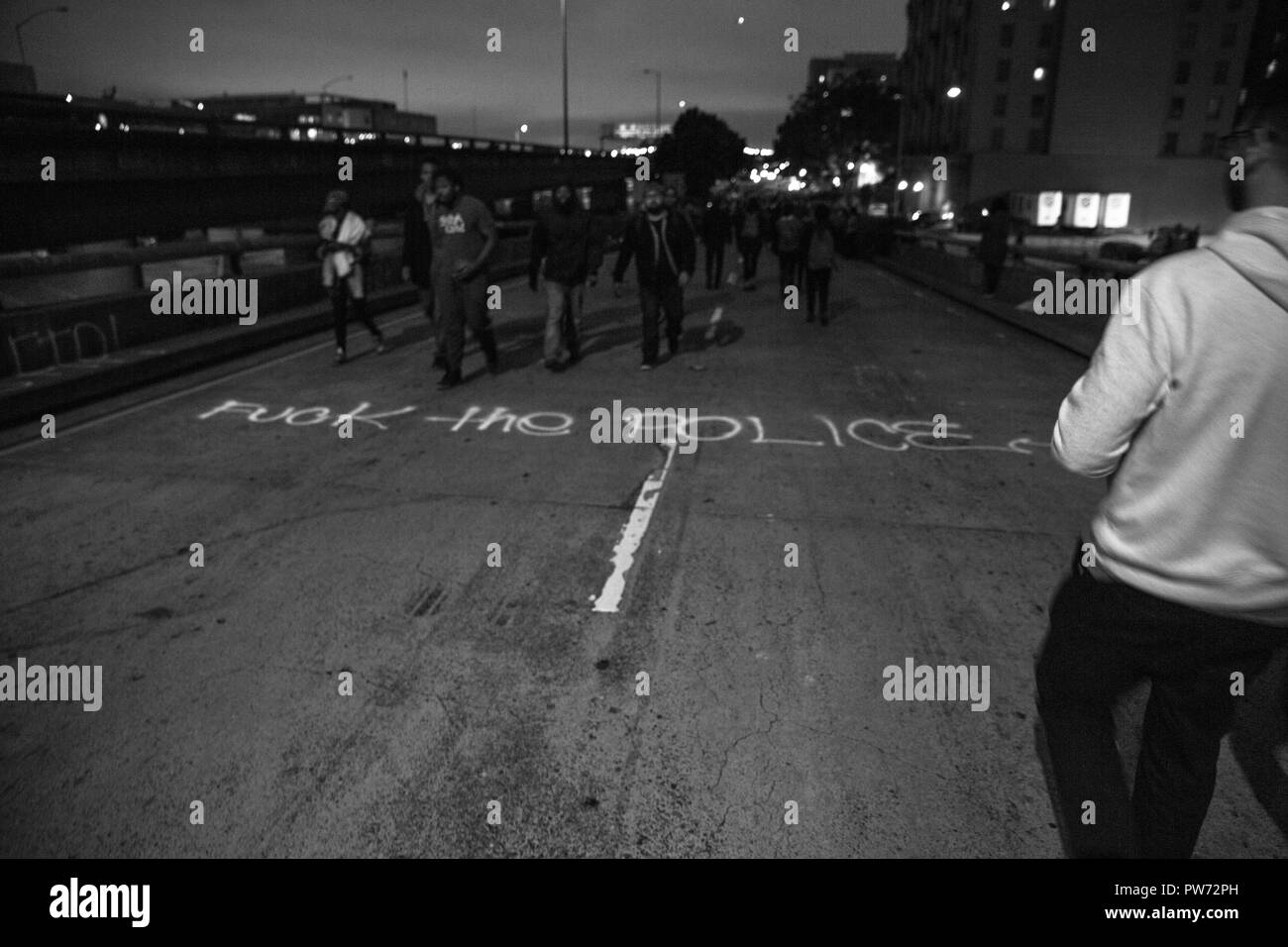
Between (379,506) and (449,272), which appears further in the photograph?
(449,272)

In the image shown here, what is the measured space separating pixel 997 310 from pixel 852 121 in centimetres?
9713

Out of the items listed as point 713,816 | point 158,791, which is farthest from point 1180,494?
point 158,791

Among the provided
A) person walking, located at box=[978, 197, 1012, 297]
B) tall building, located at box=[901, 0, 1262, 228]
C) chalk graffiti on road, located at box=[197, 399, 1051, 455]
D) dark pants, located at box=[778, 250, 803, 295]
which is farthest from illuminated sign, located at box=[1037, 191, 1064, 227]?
chalk graffiti on road, located at box=[197, 399, 1051, 455]

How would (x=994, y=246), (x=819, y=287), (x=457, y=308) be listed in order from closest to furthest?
(x=457, y=308) < (x=819, y=287) < (x=994, y=246)

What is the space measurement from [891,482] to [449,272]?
513 centimetres

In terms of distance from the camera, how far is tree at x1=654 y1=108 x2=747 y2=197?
337 feet

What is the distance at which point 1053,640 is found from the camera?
2.19 m

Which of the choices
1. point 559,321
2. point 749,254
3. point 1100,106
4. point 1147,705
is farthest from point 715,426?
point 1100,106

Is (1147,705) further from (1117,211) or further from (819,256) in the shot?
(1117,211)

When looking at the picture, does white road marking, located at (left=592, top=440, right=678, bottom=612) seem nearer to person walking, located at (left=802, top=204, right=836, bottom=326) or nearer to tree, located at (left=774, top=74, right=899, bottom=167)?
person walking, located at (left=802, top=204, right=836, bottom=326)

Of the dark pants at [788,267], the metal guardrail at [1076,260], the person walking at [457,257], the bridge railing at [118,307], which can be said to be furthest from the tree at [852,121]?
the person walking at [457,257]

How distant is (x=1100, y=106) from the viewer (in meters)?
63.4

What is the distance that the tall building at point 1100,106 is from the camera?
204 ft
